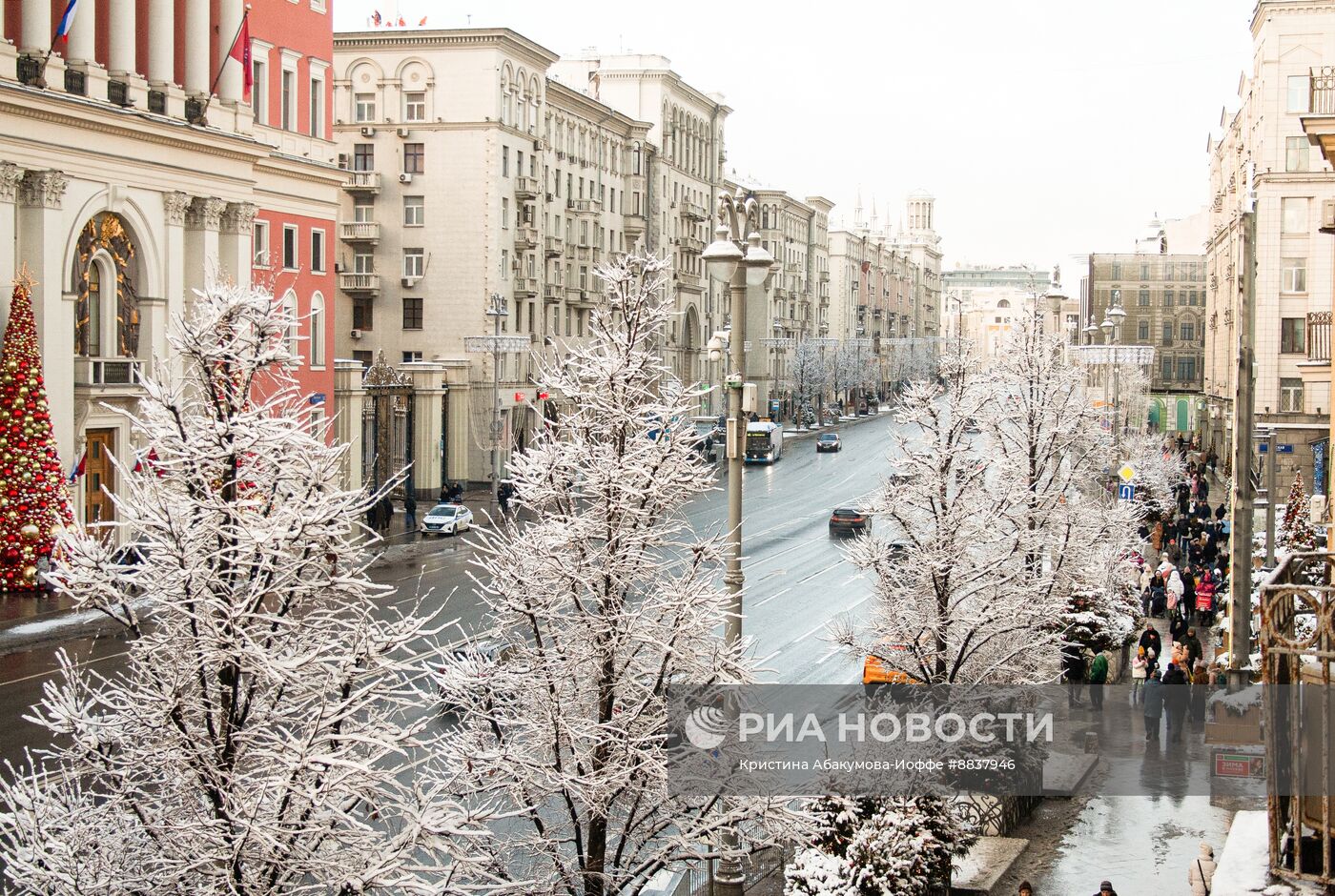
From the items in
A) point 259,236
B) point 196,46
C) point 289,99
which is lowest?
point 259,236

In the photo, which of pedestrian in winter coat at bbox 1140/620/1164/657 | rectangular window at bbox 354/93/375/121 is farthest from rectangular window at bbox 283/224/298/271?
pedestrian in winter coat at bbox 1140/620/1164/657

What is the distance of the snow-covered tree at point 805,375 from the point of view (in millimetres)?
114312

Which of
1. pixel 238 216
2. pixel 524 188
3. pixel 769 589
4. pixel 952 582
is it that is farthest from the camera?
pixel 524 188

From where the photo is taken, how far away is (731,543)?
1425 centimetres

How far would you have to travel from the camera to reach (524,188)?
219ft

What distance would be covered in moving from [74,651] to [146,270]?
15.5 metres

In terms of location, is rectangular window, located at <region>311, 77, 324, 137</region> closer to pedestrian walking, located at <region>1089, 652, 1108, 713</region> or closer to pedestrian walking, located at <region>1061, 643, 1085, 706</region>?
pedestrian walking, located at <region>1061, 643, 1085, 706</region>

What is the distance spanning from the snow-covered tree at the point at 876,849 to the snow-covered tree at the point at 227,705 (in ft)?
18.1

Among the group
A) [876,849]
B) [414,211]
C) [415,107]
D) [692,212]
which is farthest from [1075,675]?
[692,212]

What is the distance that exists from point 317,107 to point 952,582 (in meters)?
37.5

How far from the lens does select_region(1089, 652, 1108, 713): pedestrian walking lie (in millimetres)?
25219

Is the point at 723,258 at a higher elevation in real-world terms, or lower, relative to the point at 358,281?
lower

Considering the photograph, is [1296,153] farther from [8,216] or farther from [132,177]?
[8,216]

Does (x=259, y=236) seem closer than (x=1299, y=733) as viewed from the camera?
No
